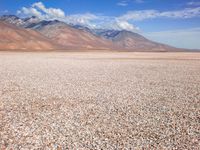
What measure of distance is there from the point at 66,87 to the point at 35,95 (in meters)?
3.28

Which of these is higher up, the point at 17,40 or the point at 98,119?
the point at 17,40

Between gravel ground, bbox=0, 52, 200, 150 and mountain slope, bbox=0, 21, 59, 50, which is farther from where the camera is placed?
mountain slope, bbox=0, 21, 59, 50

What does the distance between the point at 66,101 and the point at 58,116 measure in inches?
116

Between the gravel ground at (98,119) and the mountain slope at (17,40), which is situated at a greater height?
the mountain slope at (17,40)

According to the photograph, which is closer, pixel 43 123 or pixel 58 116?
pixel 43 123

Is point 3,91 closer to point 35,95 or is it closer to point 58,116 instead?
point 35,95

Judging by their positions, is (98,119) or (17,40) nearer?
(98,119)

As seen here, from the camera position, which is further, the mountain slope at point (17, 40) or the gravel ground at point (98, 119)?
the mountain slope at point (17, 40)

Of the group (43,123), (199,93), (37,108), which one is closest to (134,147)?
(43,123)

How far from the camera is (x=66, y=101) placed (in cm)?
1381

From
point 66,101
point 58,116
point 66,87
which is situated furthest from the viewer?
point 66,87

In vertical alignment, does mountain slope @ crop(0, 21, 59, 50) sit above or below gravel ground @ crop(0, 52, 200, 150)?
above

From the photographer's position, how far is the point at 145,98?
1489 cm

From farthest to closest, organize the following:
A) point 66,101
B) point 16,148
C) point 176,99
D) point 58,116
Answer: point 176,99 → point 66,101 → point 58,116 → point 16,148
